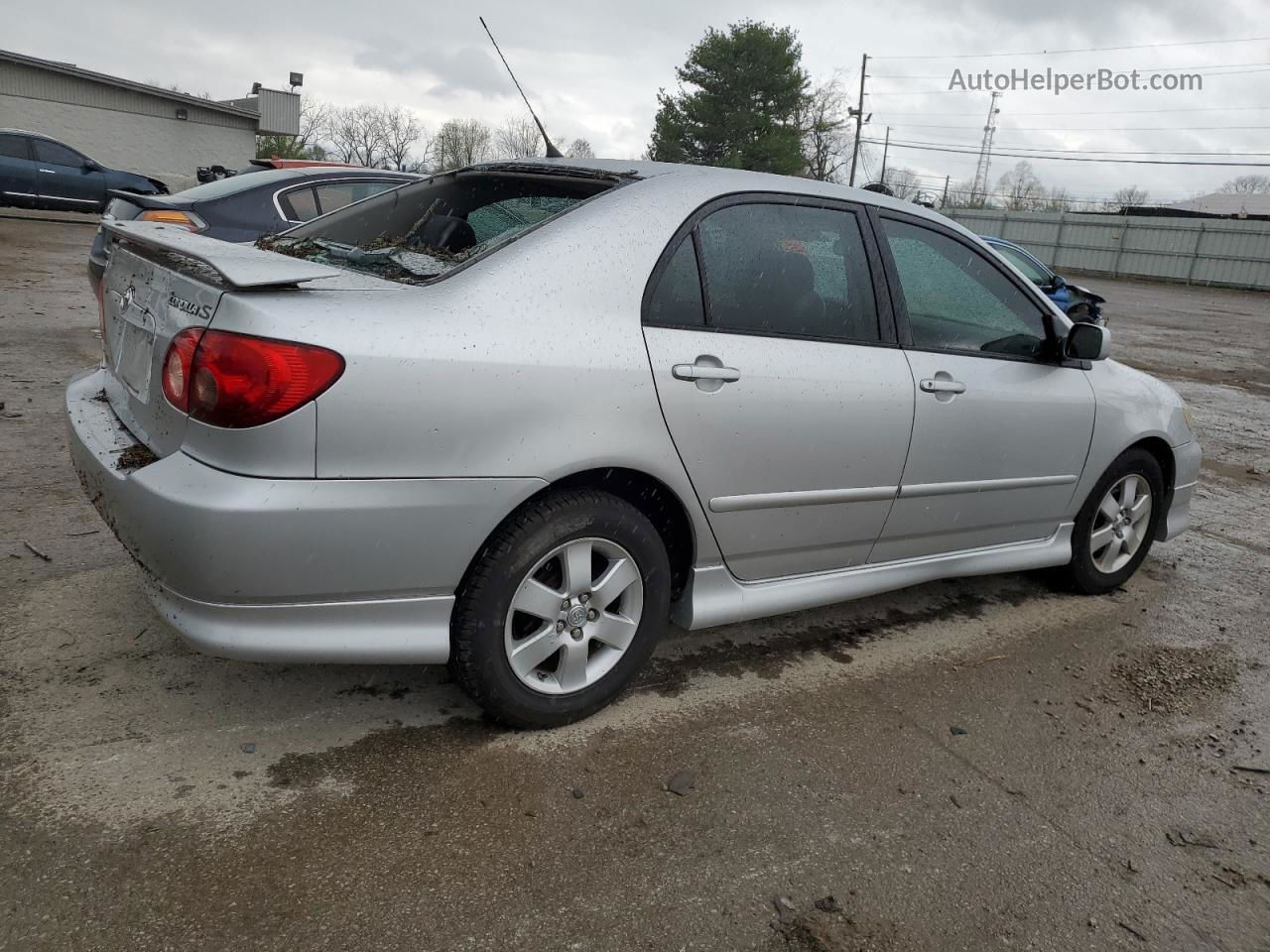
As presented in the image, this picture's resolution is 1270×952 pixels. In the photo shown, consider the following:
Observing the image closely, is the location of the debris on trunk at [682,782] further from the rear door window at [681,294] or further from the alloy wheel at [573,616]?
the rear door window at [681,294]

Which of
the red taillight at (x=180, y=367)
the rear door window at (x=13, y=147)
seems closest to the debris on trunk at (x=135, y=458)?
the red taillight at (x=180, y=367)

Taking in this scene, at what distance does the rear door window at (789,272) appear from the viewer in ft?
9.43

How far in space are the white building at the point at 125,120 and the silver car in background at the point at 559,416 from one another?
30.8 meters

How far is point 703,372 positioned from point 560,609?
789 millimetres

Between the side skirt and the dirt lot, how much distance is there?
0.27 meters

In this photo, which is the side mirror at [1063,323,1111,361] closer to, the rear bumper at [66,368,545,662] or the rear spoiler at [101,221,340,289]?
the rear bumper at [66,368,545,662]

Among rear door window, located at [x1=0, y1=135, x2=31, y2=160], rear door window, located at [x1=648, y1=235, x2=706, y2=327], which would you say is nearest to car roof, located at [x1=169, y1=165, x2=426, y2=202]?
rear door window, located at [x1=648, y1=235, x2=706, y2=327]

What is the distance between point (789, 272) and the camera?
10.00 feet

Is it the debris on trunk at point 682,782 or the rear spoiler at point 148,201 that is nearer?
the debris on trunk at point 682,782

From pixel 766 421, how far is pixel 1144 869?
1.54m

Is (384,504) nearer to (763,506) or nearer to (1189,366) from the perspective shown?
(763,506)

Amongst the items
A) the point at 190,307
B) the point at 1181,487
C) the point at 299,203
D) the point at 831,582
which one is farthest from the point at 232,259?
the point at 299,203

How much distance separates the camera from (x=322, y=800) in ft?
7.71

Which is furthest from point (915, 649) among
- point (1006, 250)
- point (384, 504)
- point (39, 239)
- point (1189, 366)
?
point (39, 239)
